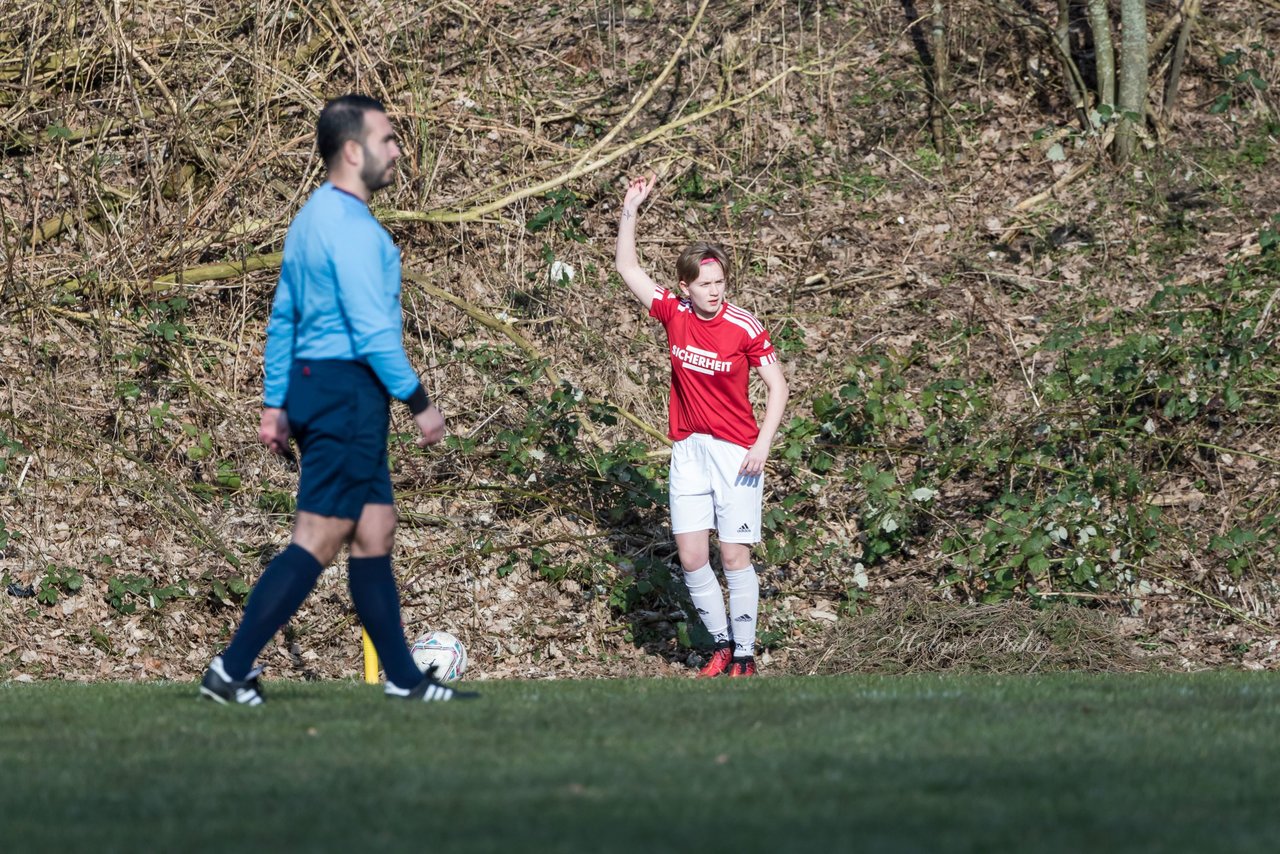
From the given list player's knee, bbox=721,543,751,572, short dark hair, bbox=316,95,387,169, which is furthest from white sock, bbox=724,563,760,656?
short dark hair, bbox=316,95,387,169

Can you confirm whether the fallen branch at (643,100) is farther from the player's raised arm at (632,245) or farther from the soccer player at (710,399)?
the soccer player at (710,399)

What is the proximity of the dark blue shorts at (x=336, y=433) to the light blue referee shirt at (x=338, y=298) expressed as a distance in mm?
71

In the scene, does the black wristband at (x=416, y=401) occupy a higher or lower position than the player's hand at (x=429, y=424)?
higher

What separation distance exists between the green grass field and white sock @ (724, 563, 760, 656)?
6.52 ft

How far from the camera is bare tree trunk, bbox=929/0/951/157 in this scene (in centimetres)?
1342

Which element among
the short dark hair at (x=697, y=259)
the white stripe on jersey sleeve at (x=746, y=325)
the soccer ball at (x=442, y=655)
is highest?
the short dark hair at (x=697, y=259)

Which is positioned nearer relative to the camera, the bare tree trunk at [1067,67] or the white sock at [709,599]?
the white sock at [709,599]

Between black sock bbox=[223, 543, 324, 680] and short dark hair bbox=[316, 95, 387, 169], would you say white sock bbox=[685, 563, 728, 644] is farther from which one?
short dark hair bbox=[316, 95, 387, 169]

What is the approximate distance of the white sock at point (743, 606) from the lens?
7902mm

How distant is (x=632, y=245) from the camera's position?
774 cm

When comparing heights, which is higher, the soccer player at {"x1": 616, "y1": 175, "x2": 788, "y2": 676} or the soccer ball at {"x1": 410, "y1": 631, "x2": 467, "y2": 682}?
the soccer player at {"x1": 616, "y1": 175, "x2": 788, "y2": 676}

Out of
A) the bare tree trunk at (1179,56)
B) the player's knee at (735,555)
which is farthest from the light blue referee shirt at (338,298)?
the bare tree trunk at (1179,56)

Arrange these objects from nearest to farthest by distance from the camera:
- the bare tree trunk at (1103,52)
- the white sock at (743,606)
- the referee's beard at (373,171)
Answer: the referee's beard at (373,171) < the white sock at (743,606) < the bare tree trunk at (1103,52)

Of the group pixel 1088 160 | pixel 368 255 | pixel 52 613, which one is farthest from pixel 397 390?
pixel 1088 160
